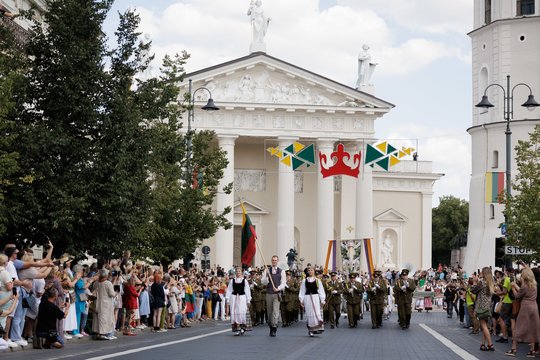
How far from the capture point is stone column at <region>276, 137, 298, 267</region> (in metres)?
79.9

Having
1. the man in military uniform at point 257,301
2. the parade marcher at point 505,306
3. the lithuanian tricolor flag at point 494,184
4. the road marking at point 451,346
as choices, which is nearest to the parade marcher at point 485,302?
the road marking at point 451,346

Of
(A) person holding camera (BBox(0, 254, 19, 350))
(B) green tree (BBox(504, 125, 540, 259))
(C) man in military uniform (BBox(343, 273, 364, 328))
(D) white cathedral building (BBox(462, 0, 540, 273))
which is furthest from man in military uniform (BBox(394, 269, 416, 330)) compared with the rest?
(D) white cathedral building (BBox(462, 0, 540, 273))

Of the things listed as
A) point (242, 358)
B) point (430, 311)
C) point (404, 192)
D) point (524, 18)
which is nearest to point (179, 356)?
point (242, 358)

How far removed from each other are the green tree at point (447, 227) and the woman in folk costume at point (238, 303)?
333ft

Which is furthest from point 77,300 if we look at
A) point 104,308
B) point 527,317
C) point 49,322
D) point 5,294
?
point 527,317

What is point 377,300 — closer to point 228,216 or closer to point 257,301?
point 257,301

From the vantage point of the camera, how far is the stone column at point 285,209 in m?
79.9

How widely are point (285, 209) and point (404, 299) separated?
→ 40.5 metres

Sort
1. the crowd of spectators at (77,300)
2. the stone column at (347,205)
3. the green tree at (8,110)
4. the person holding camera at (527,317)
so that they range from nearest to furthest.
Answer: the crowd of spectators at (77,300) → the person holding camera at (527,317) → the green tree at (8,110) → the stone column at (347,205)

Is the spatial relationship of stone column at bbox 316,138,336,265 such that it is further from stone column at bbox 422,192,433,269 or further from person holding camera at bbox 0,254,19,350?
person holding camera at bbox 0,254,19,350

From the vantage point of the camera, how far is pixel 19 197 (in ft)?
98.2

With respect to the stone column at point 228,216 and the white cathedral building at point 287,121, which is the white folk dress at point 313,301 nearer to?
the stone column at point 228,216

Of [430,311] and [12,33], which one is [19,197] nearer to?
[12,33]

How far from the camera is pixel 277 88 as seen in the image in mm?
80688
